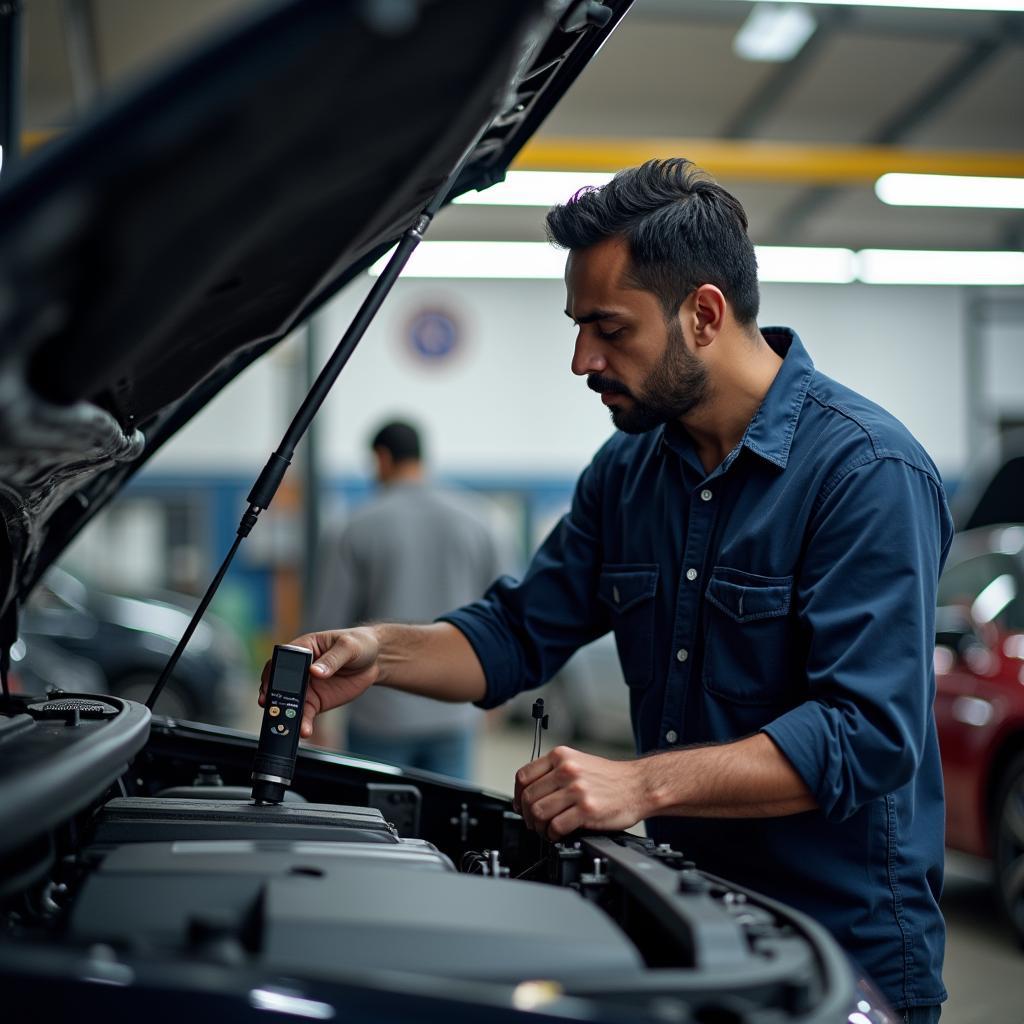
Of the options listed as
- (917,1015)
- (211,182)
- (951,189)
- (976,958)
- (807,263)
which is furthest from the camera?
(807,263)

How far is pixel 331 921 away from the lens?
86 centimetres

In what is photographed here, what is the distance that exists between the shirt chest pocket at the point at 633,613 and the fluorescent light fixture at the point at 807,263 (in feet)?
27.5

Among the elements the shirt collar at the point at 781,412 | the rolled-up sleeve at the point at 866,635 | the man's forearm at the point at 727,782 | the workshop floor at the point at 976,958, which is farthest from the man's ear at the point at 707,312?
the workshop floor at the point at 976,958

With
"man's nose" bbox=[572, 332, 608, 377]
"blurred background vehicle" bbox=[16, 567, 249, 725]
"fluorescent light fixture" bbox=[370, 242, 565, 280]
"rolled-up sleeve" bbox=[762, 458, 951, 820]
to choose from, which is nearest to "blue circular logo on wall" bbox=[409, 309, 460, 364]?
"fluorescent light fixture" bbox=[370, 242, 565, 280]

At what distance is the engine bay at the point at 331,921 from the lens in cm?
74

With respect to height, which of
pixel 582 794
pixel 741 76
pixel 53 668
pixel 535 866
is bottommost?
pixel 53 668

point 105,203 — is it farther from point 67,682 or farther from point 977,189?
point 977,189

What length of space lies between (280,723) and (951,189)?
754 centimetres

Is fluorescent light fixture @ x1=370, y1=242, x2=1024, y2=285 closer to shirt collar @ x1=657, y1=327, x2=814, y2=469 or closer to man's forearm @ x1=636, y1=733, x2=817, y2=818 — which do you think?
shirt collar @ x1=657, y1=327, x2=814, y2=469

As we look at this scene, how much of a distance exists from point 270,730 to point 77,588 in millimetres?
6598

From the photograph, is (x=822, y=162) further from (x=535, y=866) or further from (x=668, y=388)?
(x=535, y=866)

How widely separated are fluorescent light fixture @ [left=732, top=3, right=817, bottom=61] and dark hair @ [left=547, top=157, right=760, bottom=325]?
5.17 meters

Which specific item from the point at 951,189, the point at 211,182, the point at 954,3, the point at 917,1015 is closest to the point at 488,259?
the point at 951,189

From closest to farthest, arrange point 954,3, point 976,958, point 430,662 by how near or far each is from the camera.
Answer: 1. point 430,662
2. point 976,958
3. point 954,3
